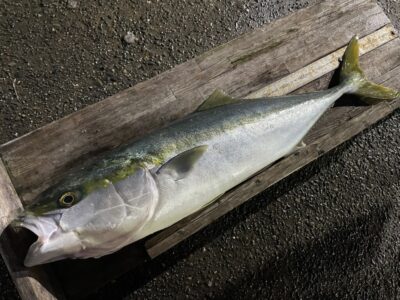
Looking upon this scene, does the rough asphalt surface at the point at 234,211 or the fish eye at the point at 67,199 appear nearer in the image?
the fish eye at the point at 67,199

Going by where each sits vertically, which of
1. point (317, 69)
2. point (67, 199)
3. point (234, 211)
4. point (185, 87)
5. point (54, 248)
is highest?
point (185, 87)

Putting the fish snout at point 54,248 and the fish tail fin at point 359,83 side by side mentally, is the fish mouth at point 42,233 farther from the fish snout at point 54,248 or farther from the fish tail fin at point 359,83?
the fish tail fin at point 359,83

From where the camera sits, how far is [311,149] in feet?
8.53

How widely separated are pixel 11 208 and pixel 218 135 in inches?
46.1

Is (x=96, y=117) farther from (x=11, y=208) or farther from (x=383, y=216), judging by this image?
(x=383, y=216)

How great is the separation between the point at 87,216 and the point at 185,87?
1.19m

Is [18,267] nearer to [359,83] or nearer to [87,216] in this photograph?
[87,216]

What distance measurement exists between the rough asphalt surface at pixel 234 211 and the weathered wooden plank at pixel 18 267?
69 cm

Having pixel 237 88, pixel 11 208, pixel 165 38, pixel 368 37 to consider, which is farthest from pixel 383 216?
pixel 11 208

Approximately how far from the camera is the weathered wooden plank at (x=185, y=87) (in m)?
2.32

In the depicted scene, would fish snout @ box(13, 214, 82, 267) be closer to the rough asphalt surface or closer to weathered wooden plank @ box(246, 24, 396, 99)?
the rough asphalt surface

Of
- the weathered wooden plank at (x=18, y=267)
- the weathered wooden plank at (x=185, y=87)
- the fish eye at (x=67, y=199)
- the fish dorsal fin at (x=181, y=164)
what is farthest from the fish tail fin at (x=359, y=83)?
the weathered wooden plank at (x=18, y=267)

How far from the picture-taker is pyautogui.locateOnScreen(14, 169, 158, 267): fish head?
171cm

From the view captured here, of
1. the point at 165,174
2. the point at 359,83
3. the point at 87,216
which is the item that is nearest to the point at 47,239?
the point at 87,216
